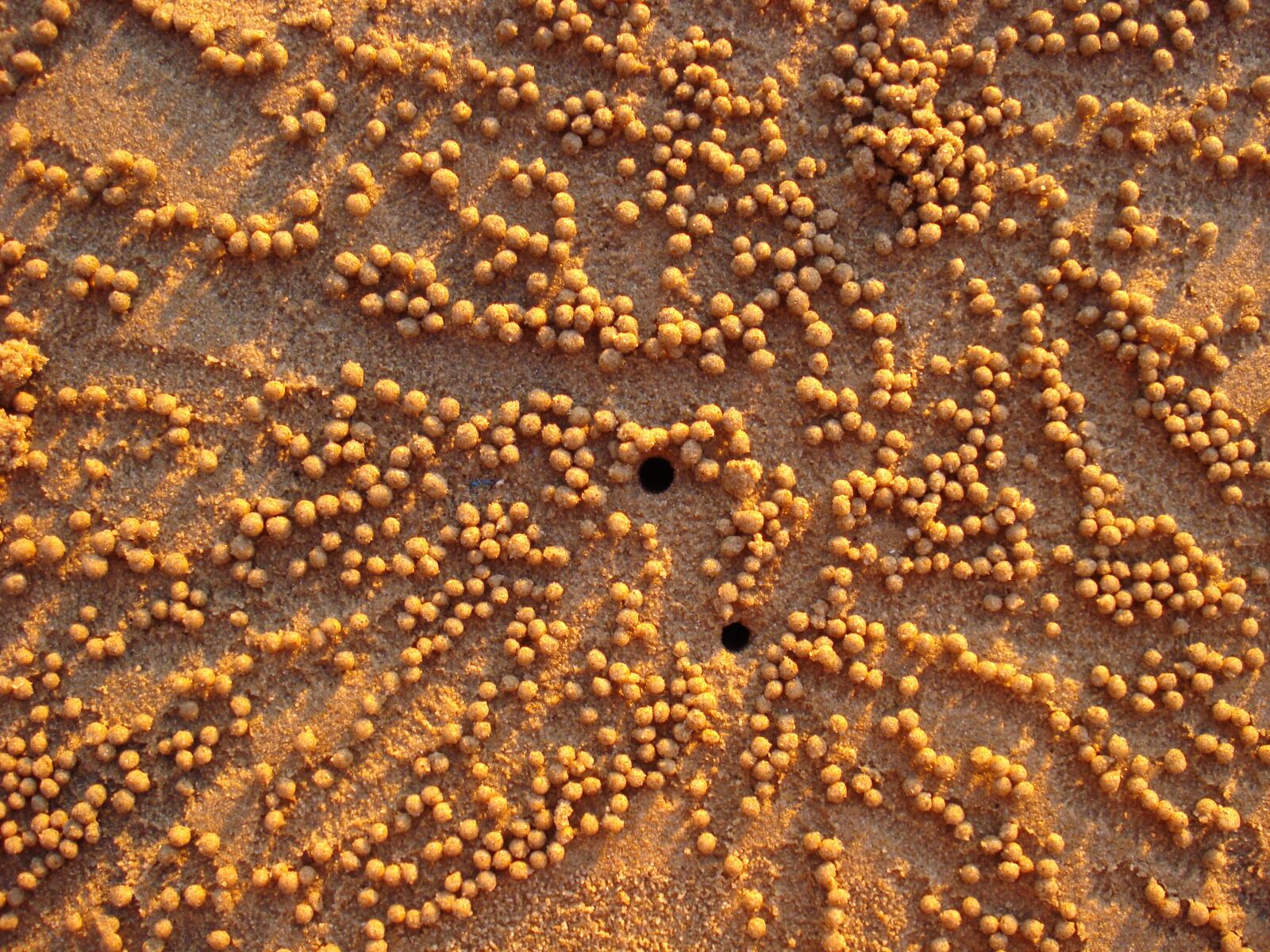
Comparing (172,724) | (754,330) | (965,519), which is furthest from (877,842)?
(172,724)

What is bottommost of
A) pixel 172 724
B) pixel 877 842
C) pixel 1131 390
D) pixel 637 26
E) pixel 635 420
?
pixel 172 724

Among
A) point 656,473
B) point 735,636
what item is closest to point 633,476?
point 656,473

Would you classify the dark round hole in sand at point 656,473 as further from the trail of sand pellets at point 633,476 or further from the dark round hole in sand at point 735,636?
the dark round hole in sand at point 735,636

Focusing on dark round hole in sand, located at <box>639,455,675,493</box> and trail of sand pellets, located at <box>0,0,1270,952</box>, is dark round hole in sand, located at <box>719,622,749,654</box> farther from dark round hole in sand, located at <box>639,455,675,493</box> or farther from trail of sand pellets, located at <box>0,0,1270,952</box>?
dark round hole in sand, located at <box>639,455,675,493</box>

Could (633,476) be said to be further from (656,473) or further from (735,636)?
(735,636)

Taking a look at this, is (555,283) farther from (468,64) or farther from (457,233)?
(468,64)

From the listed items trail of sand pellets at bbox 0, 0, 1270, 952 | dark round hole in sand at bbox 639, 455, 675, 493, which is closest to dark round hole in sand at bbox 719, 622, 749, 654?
trail of sand pellets at bbox 0, 0, 1270, 952

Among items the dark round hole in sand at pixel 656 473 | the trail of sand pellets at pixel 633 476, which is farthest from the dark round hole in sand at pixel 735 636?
the dark round hole in sand at pixel 656 473
